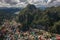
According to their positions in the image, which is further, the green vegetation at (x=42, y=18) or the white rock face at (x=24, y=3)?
the white rock face at (x=24, y=3)

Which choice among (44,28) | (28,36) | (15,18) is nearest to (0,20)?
(15,18)

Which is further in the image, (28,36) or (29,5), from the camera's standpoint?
(29,5)

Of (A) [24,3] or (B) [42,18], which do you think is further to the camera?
(A) [24,3]

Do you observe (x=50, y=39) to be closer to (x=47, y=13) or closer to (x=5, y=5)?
(x=47, y=13)

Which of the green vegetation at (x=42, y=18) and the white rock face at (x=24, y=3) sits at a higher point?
the white rock face at (x=24, y=3)

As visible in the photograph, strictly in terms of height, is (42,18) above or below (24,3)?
below

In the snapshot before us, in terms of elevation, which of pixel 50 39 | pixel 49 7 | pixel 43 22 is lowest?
pixel 50 39

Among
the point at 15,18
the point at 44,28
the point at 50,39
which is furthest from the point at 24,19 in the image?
the point at 50,39

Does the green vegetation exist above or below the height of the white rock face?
below

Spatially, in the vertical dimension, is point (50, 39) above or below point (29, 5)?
below

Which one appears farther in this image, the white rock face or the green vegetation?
the white rock face
